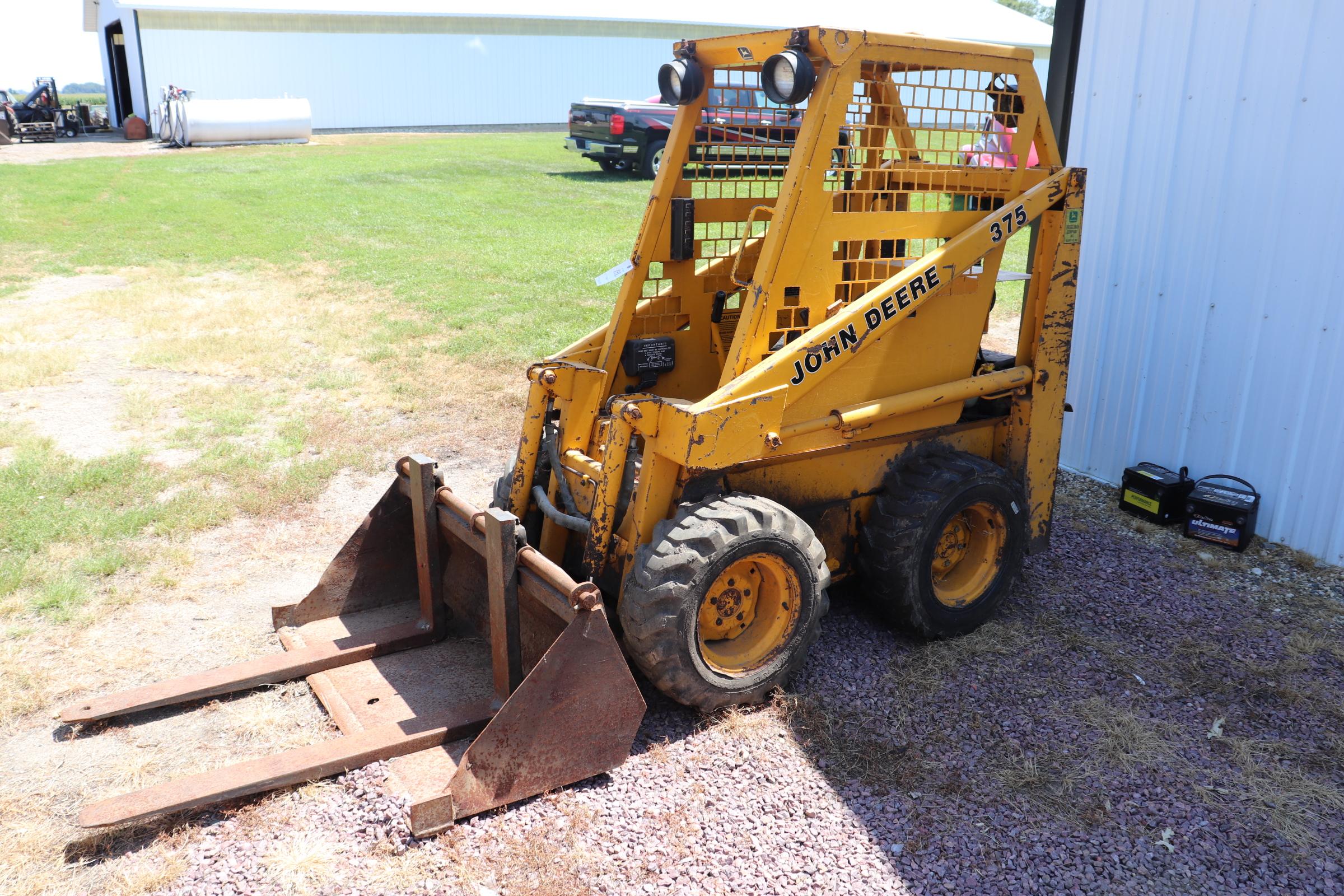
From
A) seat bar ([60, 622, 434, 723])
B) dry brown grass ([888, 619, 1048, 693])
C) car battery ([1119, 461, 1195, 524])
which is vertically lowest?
dry brown grass ([888, 619, 1048, 693])

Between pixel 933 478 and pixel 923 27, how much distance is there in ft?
114

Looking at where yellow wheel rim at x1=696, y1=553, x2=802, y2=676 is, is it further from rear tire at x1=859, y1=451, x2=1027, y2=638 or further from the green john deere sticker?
the green john deere sticker

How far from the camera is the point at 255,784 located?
12.1 ft

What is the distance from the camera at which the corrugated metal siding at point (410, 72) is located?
29.6 m

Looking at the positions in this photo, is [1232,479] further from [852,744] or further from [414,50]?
[414,50]

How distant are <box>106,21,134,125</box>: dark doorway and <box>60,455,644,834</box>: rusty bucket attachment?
115ft

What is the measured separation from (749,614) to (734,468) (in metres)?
0.63

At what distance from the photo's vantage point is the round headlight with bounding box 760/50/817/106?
4.09 metres

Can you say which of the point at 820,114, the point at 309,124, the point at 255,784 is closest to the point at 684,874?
the point at 255,784

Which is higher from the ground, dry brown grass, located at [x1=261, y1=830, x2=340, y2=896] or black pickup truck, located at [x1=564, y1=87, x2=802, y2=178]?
black pickup truck, located at [x1=564, y1=87, x2=802, y2=178]

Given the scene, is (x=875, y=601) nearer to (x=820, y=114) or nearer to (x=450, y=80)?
(x=820, y=114)

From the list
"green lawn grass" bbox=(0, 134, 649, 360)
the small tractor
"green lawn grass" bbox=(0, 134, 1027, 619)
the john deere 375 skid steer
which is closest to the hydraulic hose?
the john deere 375 skid steer

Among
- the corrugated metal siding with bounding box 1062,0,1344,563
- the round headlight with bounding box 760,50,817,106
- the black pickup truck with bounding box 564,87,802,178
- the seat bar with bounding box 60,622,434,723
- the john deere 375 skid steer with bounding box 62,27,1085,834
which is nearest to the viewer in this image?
the john deere 375 skid steer with bounding box 62,27,1085,834

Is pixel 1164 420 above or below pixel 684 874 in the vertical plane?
above
